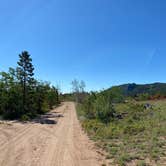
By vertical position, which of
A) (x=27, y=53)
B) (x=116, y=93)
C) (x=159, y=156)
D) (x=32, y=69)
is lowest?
(x=159, y=156)

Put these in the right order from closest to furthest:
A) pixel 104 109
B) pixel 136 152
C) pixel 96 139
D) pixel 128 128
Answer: pixel 136 152, pixel 96 139, pixel 128 128, pixel 104 109

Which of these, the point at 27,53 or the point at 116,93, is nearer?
the point at 116,93

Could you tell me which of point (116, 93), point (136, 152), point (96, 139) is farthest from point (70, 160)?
point (116, 93)

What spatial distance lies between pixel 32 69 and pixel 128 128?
1887 cm

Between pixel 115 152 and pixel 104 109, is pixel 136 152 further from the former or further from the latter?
pixel 104 109

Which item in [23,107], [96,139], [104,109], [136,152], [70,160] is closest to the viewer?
[70,160]

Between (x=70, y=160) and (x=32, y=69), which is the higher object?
(x=32, y=69)

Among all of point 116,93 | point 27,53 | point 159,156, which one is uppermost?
point 27,53

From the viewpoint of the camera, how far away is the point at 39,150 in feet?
32.3

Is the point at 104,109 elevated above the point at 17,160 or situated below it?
above

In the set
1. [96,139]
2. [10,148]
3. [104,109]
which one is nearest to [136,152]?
[96,139]

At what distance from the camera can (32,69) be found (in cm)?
3017

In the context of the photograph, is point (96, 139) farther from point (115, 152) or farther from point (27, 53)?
point (27, 53)

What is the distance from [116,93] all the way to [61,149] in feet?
45.5
